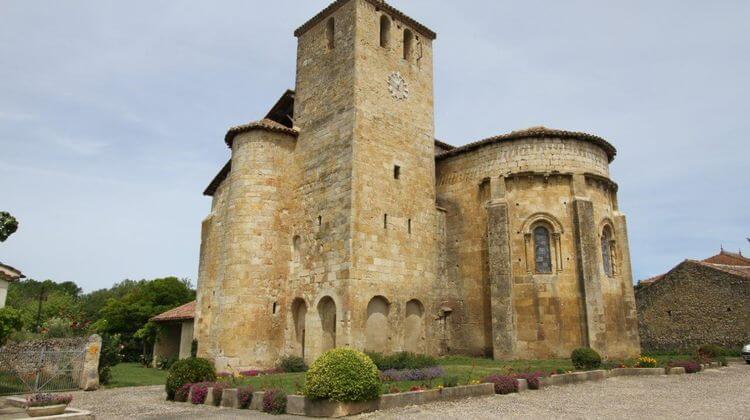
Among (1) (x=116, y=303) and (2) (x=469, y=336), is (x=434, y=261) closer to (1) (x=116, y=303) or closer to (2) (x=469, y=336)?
(2) (x=469, y=336)

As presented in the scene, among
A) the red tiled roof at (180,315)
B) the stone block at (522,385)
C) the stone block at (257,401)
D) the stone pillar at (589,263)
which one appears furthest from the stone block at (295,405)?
the red tiled roof at (180,315)

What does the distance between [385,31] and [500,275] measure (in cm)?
1212

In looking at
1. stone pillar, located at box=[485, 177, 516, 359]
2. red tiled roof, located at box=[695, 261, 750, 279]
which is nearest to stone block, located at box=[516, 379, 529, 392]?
stone pillar, located at box=[485, 177, 516, 359]

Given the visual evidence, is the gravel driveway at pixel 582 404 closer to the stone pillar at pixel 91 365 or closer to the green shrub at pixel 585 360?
the green shrub at pixel 585 360

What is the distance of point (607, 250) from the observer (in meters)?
22.2

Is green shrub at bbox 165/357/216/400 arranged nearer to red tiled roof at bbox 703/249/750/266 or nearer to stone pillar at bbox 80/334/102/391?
stone pillar at bbox 80/334/102/391

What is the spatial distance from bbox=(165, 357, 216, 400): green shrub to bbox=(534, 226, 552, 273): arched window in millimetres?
13094

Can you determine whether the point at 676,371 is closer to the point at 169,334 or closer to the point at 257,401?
the point at 257,401

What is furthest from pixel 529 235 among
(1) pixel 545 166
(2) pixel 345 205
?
(2) pixel 345 205

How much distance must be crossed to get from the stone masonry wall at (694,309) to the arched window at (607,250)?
981 centimetres

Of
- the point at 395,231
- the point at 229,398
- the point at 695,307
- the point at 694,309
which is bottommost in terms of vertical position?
the point at 229,398

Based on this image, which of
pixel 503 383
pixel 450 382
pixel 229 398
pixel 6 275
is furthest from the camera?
pixel 6 275

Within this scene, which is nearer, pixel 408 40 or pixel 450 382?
pixel 450 382

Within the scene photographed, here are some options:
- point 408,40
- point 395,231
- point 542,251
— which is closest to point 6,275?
point 395,231
